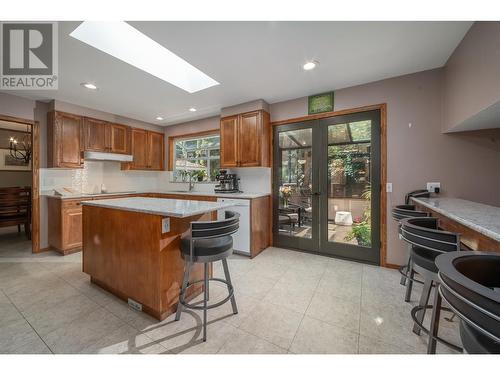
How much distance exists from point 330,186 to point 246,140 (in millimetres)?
1598

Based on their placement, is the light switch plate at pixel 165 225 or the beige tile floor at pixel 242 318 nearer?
the beige tile floor at pixel 242 318

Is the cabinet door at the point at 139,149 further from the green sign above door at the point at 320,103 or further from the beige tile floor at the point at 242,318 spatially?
the green sign above door at the point at 320,103

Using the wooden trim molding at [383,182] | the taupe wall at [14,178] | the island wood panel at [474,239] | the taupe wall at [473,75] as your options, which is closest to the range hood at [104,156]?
the taupe wall at [14,178]

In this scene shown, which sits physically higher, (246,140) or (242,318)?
(246,140)

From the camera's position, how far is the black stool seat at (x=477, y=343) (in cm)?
68

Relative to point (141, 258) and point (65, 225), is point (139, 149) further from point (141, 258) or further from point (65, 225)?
point (141, 258)

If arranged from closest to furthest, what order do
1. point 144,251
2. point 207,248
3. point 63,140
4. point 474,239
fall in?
point 474,239 → point 207,248 → point 144,251 → point 63,140

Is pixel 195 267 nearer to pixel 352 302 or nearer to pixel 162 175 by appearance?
pixel 352 302

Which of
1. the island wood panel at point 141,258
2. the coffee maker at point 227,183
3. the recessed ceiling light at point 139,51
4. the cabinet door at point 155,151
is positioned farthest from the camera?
the cabinet door at point 155,151

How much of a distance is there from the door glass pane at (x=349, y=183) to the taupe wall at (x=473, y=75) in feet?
2.88

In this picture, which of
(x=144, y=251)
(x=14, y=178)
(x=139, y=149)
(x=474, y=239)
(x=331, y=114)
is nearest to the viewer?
(x=474, y=239)

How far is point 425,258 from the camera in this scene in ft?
4.83

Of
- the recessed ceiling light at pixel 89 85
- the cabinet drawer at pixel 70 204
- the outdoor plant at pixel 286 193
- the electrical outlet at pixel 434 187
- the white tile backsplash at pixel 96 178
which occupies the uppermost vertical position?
the recessed ceiling light at pixel 89 85

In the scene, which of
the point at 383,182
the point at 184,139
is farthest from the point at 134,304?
the point at 184,139
